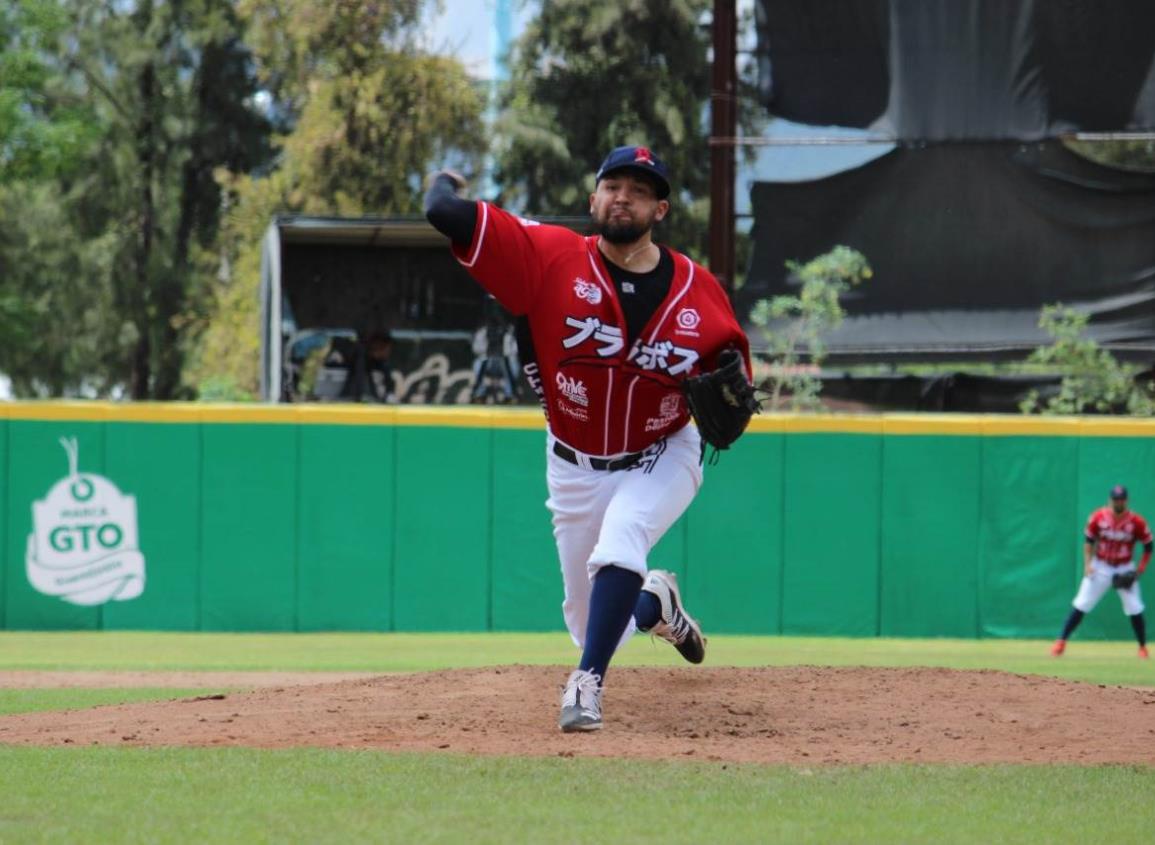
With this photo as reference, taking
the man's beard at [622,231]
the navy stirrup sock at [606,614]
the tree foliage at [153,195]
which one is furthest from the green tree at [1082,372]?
the tree foliage at [153,195]

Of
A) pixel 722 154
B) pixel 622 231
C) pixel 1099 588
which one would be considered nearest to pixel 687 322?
pixel 622 231

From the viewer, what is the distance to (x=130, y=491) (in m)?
15.2

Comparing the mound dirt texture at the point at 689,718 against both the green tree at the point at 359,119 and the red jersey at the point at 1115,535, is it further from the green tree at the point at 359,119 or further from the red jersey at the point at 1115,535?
the green tree at the point at 359,119

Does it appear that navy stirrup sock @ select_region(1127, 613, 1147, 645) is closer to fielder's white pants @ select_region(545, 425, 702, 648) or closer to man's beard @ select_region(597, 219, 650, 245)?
fielder's white pants @ select_region(545, 425, 702, 648)

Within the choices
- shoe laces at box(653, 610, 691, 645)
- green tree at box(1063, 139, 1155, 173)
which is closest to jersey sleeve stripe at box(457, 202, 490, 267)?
shoe laces at box(653, 610, 691, 645)

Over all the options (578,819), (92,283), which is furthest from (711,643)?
(92,283)

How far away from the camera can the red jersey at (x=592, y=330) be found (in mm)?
6254

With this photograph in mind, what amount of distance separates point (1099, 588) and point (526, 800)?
1044 centimetres

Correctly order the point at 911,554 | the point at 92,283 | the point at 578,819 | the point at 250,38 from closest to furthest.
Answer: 1. the point at 578,819
2. the point at 911,554
3. the point at 250,38
4. the point at 92,283

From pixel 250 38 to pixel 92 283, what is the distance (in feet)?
20.2

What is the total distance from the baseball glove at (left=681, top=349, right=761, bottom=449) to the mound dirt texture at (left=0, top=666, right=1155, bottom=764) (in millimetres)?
1090

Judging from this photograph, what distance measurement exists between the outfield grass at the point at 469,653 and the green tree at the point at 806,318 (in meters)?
3.41

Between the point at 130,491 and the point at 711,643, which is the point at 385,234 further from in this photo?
the point at 711,643

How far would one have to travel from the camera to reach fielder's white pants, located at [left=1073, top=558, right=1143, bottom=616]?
1416 cm
